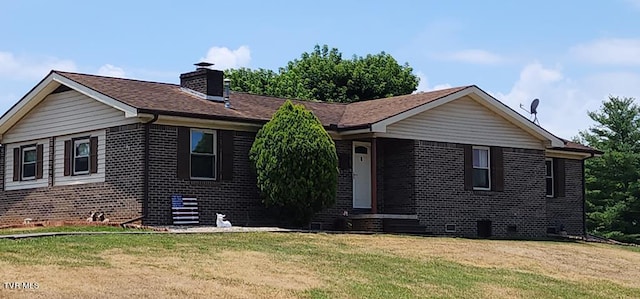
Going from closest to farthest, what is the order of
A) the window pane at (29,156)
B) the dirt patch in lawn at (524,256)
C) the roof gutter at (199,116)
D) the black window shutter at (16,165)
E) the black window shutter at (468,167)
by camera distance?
the dirt patch in lawn at (524,256), the roof gutter at (199,116), the window pane at (29,156), the black window shutter at (16,165), the black window shutter at (468,167)

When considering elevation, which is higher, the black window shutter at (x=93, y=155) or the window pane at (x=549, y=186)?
the black window shutter at (x=93, y=155)

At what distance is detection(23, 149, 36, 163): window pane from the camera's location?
29203 mm

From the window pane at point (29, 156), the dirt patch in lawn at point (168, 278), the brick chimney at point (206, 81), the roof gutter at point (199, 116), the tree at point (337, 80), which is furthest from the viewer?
the tree at point (337, 80)

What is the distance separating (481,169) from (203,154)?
8.86m

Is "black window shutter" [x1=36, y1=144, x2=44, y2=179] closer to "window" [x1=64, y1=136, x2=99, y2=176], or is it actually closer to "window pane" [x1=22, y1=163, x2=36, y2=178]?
"window pane" [x1=22, y1=163, x2=36, y2=178]

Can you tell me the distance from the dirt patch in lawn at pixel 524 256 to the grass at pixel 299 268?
1.2 inches

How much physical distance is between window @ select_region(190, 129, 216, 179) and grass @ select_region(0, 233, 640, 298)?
144 inches

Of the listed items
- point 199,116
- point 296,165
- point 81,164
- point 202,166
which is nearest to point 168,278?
point 199,116

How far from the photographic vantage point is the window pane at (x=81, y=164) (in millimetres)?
27266

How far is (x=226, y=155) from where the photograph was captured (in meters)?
26.8

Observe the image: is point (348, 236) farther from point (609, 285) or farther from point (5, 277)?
point (5, 277)

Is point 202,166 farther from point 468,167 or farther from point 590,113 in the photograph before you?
point 590,113

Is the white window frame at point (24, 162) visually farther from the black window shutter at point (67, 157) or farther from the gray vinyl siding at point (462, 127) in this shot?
the gray vinyl siding at point (462, 127)

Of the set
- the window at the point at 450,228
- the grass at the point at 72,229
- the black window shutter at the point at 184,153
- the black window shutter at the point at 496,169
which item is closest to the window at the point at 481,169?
the black window shutter at the point at 496,169
